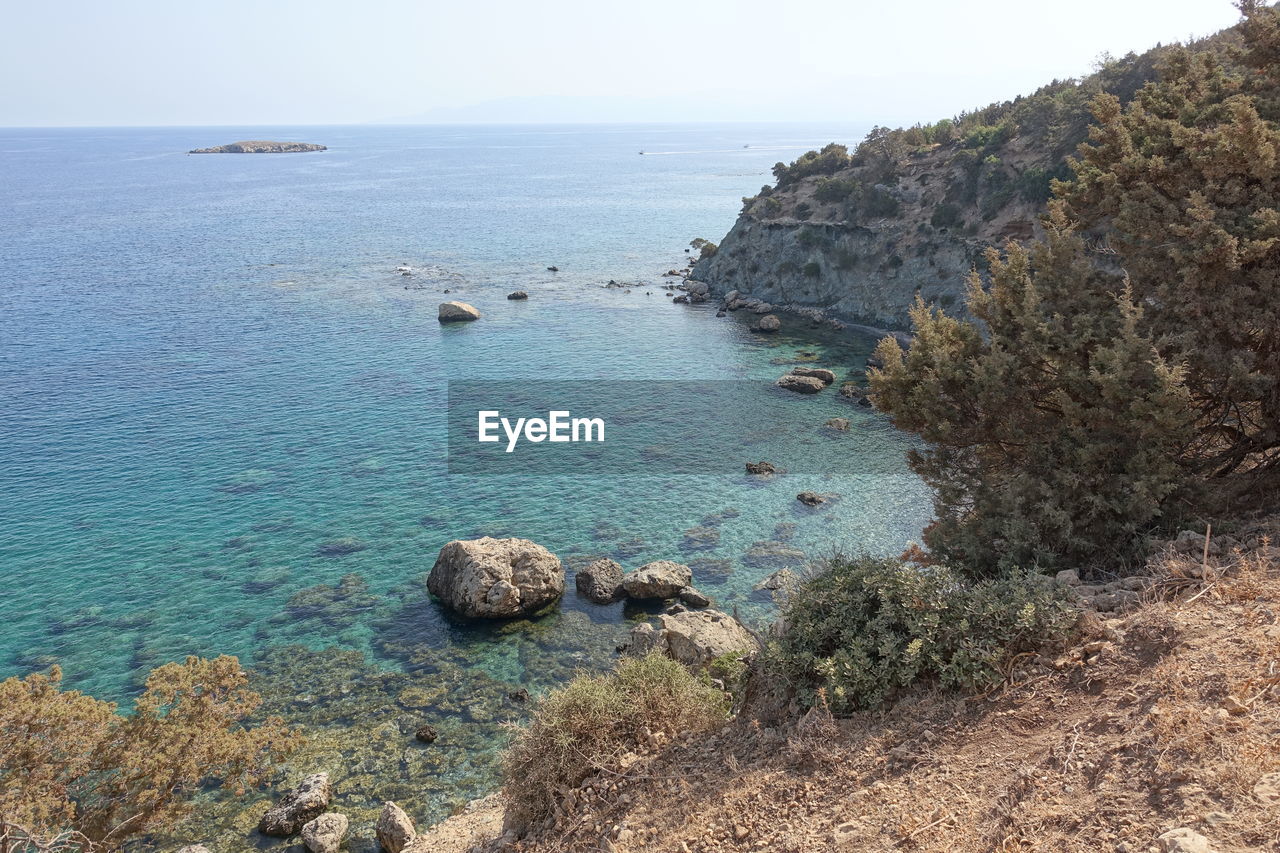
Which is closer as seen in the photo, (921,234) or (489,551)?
(489,551)

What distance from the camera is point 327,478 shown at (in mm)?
44562

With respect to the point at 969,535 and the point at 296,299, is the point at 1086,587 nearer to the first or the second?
the point at 969,535

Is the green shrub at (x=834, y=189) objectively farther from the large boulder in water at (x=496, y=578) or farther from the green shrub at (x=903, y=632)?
the green shrub at (x=903, y=632)

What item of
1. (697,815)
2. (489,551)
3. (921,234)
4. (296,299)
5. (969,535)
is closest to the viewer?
(697,815)

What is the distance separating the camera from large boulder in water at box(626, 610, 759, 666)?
2648cm

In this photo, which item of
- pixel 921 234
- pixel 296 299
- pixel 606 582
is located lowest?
pixel 606 582

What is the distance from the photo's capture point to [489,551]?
3347 centimetres

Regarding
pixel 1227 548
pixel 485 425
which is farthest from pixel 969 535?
pixel 485 425

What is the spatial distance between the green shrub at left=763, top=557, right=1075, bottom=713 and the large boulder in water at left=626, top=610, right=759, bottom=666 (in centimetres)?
1095

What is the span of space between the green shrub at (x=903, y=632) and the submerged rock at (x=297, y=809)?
15074 millimetres

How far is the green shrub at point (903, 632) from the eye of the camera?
12.7 metres

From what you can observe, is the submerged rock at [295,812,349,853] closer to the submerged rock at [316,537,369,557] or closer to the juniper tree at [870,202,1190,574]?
the submerged rock at [316,537,369,557]

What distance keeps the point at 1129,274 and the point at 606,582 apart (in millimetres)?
21978

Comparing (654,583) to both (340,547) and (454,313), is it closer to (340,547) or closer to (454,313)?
(340,547)
